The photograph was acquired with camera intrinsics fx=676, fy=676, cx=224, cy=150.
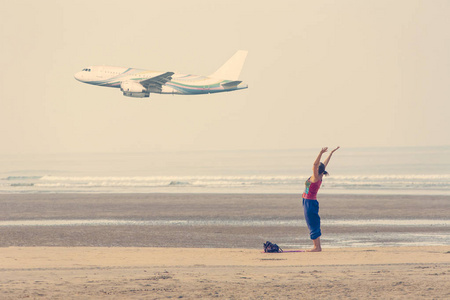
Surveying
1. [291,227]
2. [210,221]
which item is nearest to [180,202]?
[210,221]

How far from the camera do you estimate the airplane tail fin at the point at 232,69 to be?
279ft

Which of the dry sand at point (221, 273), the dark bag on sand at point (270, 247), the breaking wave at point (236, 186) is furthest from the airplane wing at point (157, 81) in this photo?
the dark bag on sand at point (270, 247)

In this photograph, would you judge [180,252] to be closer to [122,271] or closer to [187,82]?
[122,271]

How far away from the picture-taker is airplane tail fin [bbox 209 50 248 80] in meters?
85.2

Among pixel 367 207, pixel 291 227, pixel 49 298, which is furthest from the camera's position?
pixel 367 207

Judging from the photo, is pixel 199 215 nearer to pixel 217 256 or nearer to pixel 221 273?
pixel 217 256

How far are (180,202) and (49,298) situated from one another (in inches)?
1134

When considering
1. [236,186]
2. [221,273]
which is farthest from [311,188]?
[236,186]

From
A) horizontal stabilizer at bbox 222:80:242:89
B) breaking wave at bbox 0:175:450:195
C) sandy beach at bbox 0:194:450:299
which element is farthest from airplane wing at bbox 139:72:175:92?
sandy beach at bbox 0:194:450:299

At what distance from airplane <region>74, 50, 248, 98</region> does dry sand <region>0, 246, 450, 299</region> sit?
5295 centimetres

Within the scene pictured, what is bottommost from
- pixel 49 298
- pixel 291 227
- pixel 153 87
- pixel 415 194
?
pixel 49 298

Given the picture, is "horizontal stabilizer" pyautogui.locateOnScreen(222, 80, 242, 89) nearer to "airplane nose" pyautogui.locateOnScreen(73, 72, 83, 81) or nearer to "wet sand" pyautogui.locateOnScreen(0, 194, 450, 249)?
"airplane nose" pyautogui.locateOnScreen(73, 72, 83, 81)

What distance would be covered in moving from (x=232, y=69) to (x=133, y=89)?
65.9 feet

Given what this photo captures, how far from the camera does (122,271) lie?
1463 centimetres
